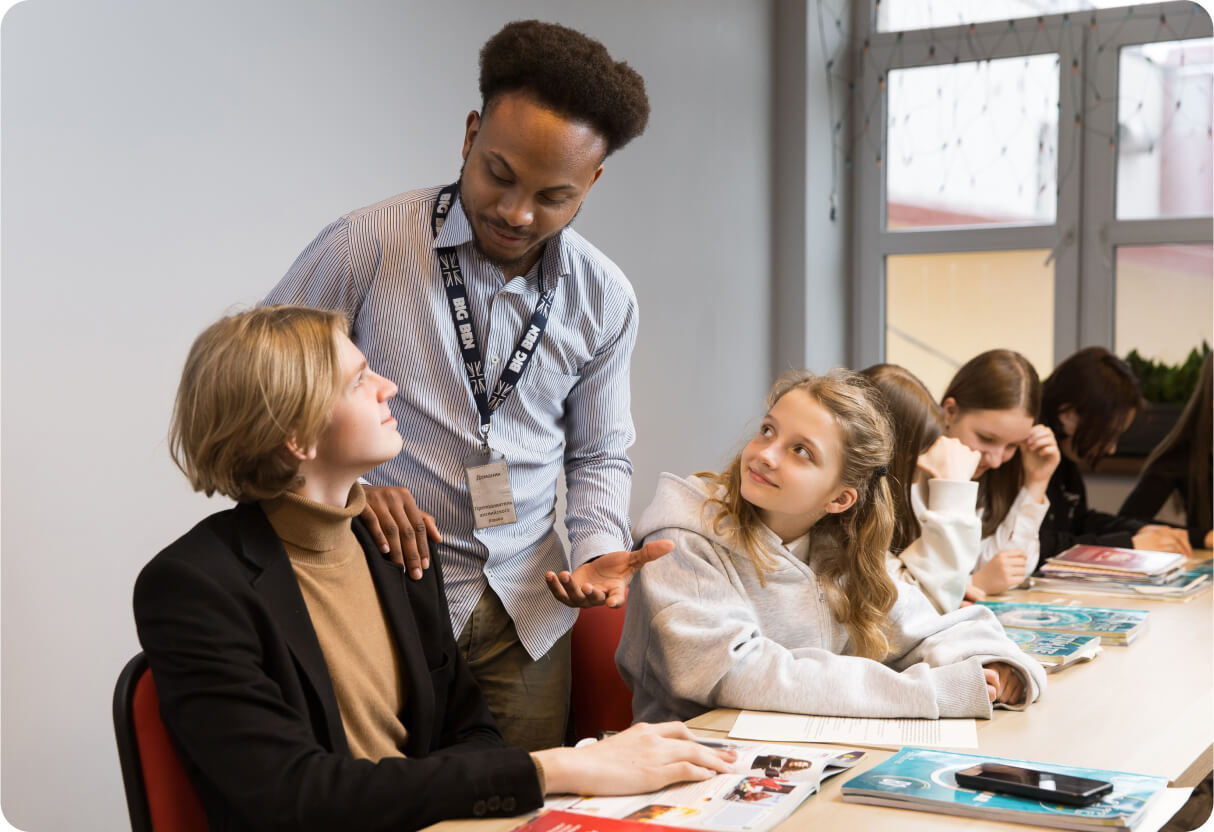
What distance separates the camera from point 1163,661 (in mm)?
2201

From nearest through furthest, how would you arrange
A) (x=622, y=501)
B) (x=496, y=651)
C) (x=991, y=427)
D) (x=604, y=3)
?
1. (x=496, y=651)
2. (x=622, y=501)
3. (x=991, y=427)
4. (x=604, y=3)

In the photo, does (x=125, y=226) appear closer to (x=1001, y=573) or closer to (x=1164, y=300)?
(x=1001, y=573)

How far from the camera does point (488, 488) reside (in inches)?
74.1

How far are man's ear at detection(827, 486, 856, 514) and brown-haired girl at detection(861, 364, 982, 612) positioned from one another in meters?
0.26

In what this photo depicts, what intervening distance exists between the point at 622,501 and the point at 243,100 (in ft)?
4.54

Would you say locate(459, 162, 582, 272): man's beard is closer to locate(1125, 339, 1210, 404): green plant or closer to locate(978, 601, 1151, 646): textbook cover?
locate(978, 601, 1151, 646): textbook cover

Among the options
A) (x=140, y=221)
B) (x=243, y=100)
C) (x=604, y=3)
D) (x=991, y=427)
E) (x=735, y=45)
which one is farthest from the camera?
(x=735, y=45)

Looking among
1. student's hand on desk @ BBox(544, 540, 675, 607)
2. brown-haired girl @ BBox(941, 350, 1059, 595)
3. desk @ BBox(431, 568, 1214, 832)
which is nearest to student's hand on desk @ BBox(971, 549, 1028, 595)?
brown-haired girl @ BBox(941, 350, 1059, 595)

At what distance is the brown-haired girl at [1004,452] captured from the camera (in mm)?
2922

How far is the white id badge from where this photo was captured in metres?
1.88

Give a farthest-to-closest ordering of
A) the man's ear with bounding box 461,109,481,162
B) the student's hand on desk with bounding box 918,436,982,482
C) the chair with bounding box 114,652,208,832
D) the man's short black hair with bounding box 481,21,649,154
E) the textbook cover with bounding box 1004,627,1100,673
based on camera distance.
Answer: the student's hand on desk with bounding box 918,436,982,482
the textbook cover with bounding box 1004,627,1100,673
the man's ear with bounding box 461,109,481,162
the man's short black hair with bounding box 481,21,649,154
the chair with bounding box 114,652,208,832

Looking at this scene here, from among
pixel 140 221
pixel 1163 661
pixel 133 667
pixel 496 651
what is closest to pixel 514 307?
pixel 496 651

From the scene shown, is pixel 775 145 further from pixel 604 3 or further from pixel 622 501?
pixel 622 501

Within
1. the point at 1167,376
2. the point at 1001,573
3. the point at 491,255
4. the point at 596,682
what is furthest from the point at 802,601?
the point at 1167,376
